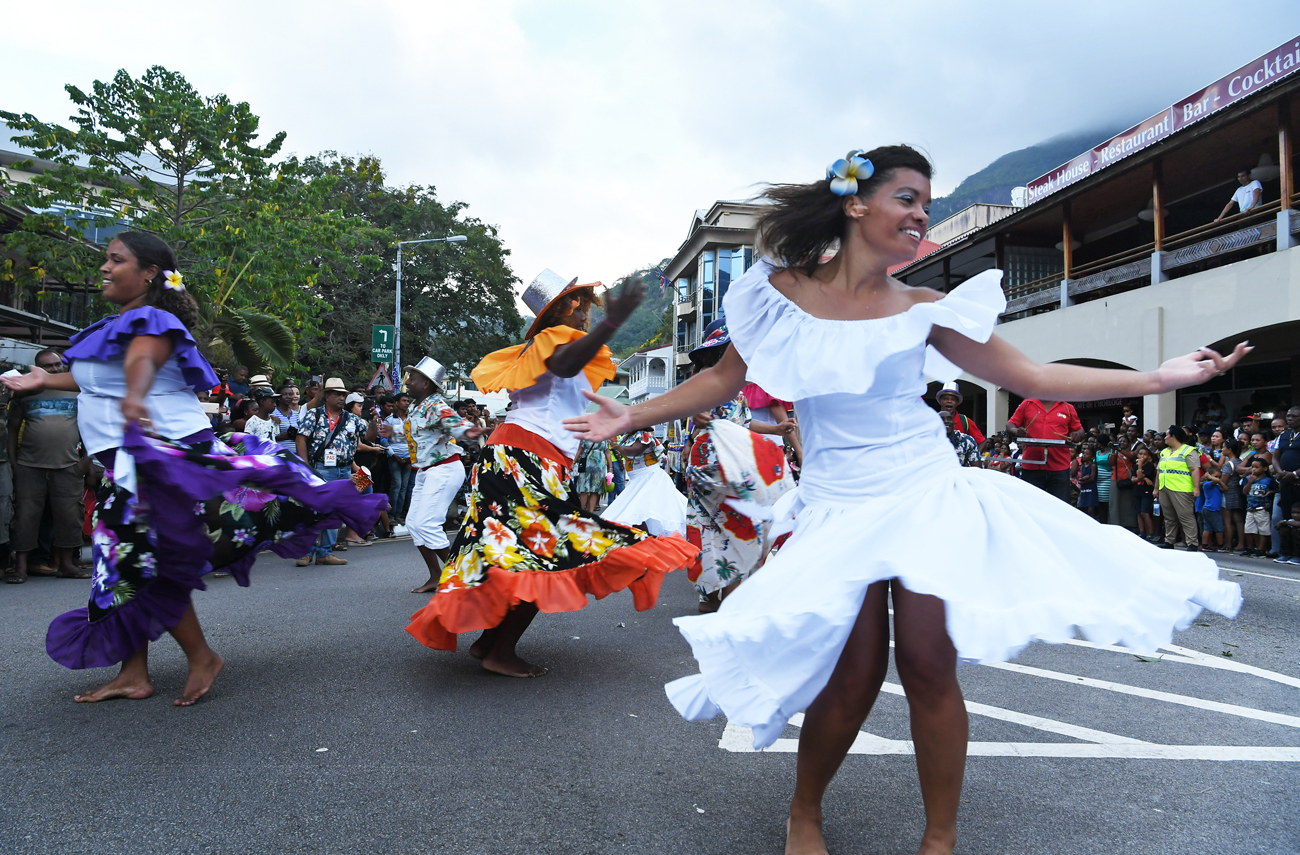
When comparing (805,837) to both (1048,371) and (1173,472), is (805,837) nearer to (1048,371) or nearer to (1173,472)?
(1048,371)

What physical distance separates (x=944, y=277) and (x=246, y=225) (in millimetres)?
17920

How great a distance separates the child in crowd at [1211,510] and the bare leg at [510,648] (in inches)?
412

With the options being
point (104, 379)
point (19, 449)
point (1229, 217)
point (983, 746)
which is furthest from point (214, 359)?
point (1229, 217)

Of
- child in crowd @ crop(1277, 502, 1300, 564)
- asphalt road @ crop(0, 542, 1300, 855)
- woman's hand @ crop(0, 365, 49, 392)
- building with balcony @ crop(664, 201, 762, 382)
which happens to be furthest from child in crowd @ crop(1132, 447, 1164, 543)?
building with balcony @ crop(664, 201, 762, 382)

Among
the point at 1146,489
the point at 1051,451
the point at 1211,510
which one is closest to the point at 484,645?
the point at 1051,451

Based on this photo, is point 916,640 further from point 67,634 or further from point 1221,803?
point 67,634

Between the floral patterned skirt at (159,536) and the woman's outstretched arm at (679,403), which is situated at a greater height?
the woman's outstretched arm at (679,403)

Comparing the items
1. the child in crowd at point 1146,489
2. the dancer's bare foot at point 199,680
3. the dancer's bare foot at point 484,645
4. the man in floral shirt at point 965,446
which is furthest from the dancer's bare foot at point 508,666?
the child in crowd at point 1146,489

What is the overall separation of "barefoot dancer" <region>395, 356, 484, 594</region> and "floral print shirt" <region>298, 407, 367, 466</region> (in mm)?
2357

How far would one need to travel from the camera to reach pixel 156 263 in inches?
147

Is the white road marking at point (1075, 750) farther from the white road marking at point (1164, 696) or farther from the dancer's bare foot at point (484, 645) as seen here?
the dancer's bare foot at point (484, 645)

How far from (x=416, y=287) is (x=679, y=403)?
113 ft

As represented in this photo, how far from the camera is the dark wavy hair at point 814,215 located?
99.1 inches

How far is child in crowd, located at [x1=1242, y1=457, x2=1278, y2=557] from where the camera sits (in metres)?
10.6
